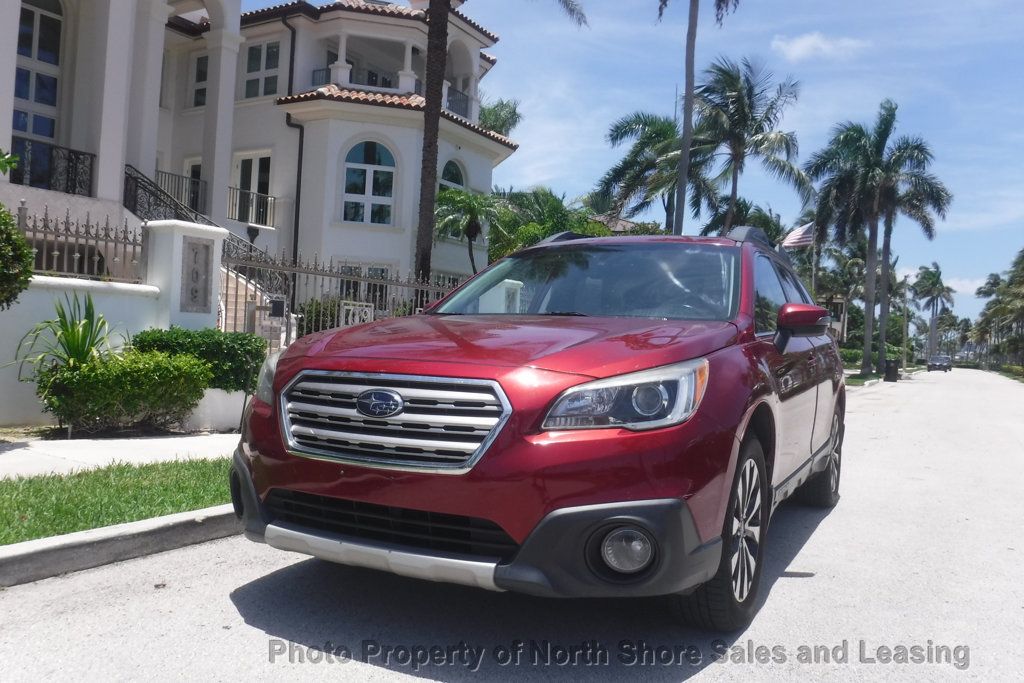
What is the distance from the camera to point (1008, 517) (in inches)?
272

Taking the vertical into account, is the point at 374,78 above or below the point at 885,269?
above

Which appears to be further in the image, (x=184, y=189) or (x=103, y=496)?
(x=184, y=189)

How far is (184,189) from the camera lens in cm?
2142

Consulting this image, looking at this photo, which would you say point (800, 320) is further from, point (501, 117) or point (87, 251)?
point (501, 117)

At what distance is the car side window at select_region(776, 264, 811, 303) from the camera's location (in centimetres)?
576

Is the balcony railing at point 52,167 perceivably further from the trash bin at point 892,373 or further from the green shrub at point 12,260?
the trash bin at point 892,373

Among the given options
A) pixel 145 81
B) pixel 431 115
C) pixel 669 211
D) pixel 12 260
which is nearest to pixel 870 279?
pixel 669 211

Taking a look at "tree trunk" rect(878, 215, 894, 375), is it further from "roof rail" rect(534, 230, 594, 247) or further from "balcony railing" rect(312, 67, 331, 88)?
"roof rail" rect(534, 230, 594, 247)

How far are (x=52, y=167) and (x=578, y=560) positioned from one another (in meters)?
16.0

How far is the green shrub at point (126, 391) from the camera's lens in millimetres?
8055

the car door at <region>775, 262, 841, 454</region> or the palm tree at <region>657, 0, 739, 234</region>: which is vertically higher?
the palm tree at <region>657, 0, 739, 234</region>

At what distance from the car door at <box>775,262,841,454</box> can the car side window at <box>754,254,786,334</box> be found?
0.29 meters

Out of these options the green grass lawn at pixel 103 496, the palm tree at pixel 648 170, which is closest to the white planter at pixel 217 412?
the green grass lawn at pixel 103 496

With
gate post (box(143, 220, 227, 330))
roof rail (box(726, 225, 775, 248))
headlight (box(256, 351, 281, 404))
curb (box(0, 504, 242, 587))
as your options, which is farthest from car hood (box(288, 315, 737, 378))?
gate post (box(143, 220, 227, 330))
